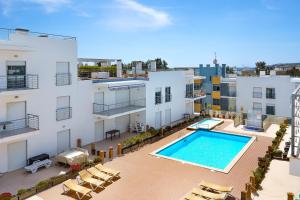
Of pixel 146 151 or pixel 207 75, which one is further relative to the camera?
pixel 207 75

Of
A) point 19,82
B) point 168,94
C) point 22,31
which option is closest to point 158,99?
point 168,94

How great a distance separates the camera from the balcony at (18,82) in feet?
65.6

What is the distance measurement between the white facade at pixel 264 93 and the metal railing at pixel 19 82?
112 feet

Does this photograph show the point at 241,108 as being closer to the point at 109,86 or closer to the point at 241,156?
the point at 241,156

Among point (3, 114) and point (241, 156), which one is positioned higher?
point (3, 114)

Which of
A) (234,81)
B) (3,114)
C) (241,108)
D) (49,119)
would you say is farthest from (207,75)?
(3,114)

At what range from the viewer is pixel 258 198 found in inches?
627

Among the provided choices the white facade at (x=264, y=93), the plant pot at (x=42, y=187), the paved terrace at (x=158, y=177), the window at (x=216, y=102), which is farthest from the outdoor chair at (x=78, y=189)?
the window at (x=216, y=102)

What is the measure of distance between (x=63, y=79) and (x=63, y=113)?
126 inches

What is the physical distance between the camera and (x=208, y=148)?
27.3 m

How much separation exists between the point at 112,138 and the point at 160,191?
1334cm

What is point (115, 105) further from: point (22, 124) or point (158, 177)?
point (158, 177)

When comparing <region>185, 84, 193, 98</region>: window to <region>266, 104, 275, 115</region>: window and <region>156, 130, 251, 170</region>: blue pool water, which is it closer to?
<region>156, 130, 251, 170</region>: blue pool water

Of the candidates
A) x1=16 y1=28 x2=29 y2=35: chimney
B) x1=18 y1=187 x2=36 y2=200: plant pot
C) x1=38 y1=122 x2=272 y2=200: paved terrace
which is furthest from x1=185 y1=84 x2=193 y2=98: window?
x1=18 y1=187 x2=36 y2=200: plant pot
